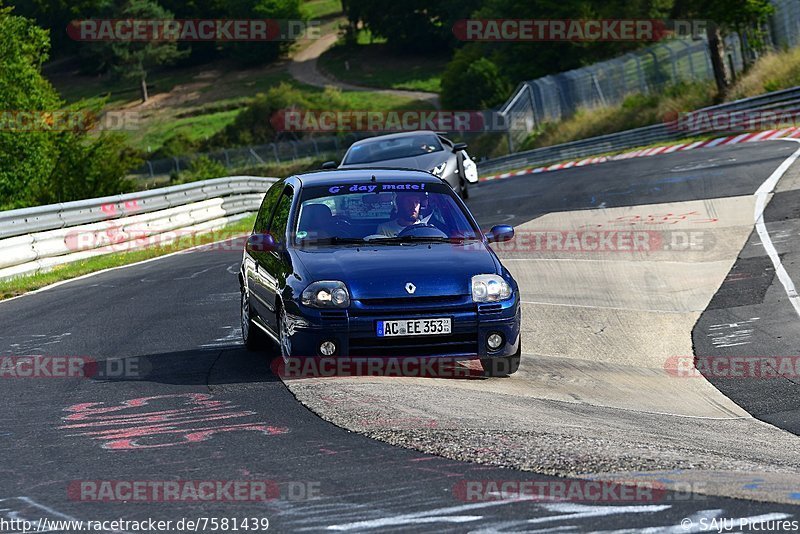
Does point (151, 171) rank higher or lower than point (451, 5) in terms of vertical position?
lower

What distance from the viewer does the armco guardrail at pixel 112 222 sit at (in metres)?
18.3

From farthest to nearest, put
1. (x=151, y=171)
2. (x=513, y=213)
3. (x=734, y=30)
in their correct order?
(x=151, y=171)
(x=734, y=30)
(x=513, y=213)

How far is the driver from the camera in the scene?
9.73 metres

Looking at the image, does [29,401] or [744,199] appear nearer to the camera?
[29,401]

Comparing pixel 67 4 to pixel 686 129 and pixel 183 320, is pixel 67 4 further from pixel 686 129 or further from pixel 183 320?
pixel 183 320

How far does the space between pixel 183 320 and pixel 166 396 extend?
4.45 metres

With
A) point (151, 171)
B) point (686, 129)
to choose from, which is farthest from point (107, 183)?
point (151, 171)

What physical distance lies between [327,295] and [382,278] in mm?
411

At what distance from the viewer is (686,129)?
3534cm

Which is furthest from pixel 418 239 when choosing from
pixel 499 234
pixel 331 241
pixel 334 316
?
pixel 334 316

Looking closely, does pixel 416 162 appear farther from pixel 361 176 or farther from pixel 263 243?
pixel 263 243

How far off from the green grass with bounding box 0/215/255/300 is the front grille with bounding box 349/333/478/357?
873 cm

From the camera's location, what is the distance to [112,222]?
871 inches

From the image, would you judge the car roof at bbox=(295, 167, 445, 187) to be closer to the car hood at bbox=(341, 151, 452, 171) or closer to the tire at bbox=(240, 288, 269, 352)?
the tire at bbox=(240, 288, 269, 352)
